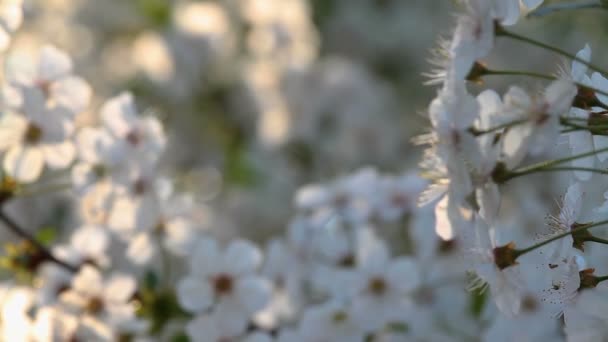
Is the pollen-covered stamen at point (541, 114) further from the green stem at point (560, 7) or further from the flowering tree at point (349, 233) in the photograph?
the green stem at point (560, 7)

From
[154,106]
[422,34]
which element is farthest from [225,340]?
[422,34]

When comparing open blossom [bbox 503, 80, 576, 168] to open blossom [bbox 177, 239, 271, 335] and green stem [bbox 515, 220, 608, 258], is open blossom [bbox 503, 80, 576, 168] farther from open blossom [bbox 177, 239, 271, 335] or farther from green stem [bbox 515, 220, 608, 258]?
open blossom [bbox 177, 239, 271, 335]

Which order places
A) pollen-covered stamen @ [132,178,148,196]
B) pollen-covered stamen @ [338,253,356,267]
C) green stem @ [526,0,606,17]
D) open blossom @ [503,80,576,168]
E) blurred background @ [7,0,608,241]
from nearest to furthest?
open blossom @ [503,80,576,168], green stem @ [526,0,606,17], pollen-covered stamen @ [132,178,148,196], pollen-covered stamen @ [338,253,356,267], blurred background @ [7,0,608,241]

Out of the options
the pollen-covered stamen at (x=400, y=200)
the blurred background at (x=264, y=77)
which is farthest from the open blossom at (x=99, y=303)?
the blurred background at (x=264, y=77)

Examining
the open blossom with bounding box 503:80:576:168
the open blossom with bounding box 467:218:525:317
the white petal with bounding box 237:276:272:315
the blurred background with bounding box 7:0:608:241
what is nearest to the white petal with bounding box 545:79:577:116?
the open blossom with bounding box 503:80:576:168

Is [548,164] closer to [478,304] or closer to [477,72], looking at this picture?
[477,72]

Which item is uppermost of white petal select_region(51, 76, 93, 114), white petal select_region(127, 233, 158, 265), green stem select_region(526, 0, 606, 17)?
white petal select_region(51, 76, 93, 114)

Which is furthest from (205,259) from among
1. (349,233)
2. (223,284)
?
(349,233)

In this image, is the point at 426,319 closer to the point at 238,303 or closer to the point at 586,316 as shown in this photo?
the point at 238,303
